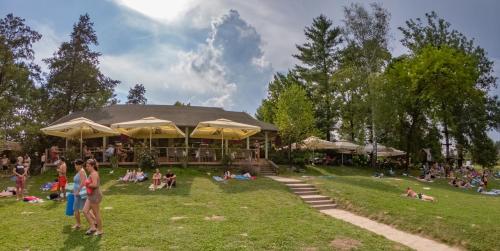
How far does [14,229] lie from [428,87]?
106 ft

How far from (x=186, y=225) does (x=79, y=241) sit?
2.55 metres

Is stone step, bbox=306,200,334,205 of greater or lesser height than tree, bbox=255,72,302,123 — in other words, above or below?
below

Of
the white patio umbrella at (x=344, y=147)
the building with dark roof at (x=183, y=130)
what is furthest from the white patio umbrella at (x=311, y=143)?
the building with dark roof at (x=183, y=130)

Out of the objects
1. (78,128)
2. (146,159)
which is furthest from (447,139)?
(78,128)

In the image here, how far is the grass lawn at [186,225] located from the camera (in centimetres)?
838

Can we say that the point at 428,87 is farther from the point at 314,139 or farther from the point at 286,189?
the point at 286,189

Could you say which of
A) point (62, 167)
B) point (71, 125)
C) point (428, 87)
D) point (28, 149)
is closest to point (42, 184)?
point (71, 125)

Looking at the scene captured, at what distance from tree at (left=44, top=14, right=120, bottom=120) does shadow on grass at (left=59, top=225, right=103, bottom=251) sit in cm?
3225

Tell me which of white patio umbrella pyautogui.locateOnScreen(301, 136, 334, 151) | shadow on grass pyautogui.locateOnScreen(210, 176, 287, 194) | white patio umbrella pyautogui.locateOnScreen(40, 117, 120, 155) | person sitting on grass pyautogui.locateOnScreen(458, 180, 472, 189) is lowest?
person sitting on grass pyautogui.locateOnScreen(458, 180, 472, 189)

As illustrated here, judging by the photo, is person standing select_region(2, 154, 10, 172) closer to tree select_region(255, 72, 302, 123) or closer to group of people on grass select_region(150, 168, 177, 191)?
group of people on grass select_region(150, 168, 177, 191)

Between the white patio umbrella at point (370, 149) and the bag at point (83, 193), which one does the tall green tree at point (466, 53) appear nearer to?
the white patio umbrella at point (370, 149)

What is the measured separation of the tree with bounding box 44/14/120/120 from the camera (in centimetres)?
3791

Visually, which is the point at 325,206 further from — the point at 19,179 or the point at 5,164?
the point at 5,164

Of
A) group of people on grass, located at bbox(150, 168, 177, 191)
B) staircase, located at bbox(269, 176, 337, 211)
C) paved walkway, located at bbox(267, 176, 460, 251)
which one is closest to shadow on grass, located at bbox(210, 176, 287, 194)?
staircase, located at bbox(269, 176, 337, 211)
